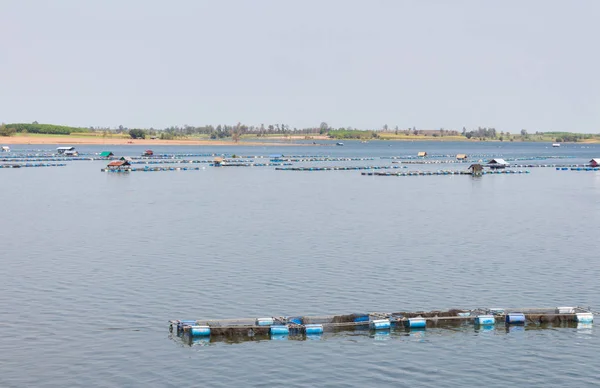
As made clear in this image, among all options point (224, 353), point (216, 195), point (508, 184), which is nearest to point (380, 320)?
point (224, 353)

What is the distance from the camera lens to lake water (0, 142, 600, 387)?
39312 mm

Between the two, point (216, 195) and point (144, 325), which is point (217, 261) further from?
point (216, 195)

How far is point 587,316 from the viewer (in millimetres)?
47812

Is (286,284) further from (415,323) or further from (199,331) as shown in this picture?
(199,331)

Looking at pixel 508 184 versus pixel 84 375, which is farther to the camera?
pixel 508 184

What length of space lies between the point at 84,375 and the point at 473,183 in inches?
5030

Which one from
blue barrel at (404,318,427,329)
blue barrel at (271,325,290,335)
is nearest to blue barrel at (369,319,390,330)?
blue barrel at (404,318,427,329)

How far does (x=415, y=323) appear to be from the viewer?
45.9m

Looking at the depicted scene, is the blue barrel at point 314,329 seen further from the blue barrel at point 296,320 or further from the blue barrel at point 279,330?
the blue barrel at point 279,330

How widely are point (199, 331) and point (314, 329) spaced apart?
572 centimetres

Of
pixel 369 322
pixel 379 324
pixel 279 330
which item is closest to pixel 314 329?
pixel 279 330

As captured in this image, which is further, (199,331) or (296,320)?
(296,320)

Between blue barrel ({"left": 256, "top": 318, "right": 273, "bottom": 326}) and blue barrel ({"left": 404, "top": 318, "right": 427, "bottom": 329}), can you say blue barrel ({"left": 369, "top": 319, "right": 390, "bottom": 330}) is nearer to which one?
blue barrel ({"left": 404, "top": 318, "right": 427, "bottom": 329})

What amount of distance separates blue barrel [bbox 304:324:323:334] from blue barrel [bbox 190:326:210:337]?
16.3ft
